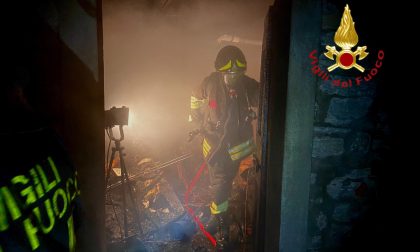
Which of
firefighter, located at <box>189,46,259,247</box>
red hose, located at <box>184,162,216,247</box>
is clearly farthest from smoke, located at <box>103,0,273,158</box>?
firefighter, located at <box>189,46,259,247</box>

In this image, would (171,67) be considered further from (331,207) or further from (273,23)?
(331,207)

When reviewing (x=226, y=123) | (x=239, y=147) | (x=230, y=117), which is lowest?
(x=239, y=147)

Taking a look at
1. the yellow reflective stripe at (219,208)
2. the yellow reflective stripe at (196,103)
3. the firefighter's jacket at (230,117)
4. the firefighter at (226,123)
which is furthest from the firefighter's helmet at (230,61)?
the yellow reflective stripe at (219,208)

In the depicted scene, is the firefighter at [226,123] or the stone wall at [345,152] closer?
the stone wall at [345,152]

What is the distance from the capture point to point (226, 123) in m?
5.01

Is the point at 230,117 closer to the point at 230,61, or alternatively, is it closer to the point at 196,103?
the point at 196,103

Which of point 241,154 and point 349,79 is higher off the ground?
point 349,79

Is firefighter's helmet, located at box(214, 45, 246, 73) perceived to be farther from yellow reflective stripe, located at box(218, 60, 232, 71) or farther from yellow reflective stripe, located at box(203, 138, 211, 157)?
yellow reflective stripe, located at box(203, 138, 211, 157)

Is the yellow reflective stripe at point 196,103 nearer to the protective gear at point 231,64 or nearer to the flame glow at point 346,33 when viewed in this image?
the protective gear at point 231,64

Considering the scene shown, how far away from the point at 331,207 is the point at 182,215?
3.26 m

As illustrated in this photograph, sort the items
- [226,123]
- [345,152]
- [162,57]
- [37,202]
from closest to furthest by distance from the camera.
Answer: [37,202], [345,152], [226,123], [162,57]


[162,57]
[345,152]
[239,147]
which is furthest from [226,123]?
[162,57]

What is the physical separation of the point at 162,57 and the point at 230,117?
20.5 ft

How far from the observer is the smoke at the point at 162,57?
8093mm
